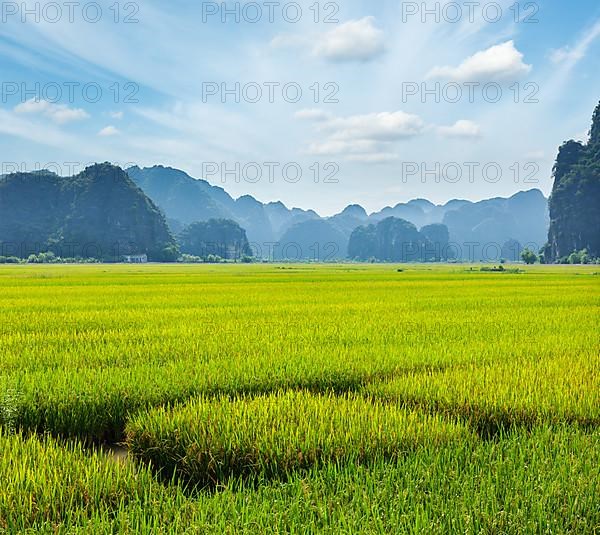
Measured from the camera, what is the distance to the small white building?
436 ft

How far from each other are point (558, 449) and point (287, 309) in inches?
383

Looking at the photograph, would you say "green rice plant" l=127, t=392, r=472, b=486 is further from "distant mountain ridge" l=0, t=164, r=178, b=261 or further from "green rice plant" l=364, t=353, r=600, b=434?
"distant mountain ridge" l=0, t=164, r=178, b=261

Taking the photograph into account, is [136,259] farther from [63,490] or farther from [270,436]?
[63,490]

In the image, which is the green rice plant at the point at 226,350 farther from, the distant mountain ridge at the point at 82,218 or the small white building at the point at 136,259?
the distant mountain ridge at the point at 82,218

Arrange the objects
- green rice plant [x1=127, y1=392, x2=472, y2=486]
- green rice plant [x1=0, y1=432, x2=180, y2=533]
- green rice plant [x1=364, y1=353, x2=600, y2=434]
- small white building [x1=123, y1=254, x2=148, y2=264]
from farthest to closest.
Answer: small white building [x1=123, y1=254, x2=148, y2=264] → green rice plant [x1=364, y1=353, x2=600, y2=434] → green rice plant [x1=127, y1=392, x2=472, y2=486] → green rice plant [x1=0, y1=432, x2=180, y2=533]

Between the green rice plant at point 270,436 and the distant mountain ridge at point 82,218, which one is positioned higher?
the distant mountain ridge at point 82,218

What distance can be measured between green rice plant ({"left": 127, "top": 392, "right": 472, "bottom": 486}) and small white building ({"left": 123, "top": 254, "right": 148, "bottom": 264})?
441 ft

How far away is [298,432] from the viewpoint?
137 inches

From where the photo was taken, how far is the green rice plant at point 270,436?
10.9ft

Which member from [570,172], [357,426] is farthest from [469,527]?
[570,172]

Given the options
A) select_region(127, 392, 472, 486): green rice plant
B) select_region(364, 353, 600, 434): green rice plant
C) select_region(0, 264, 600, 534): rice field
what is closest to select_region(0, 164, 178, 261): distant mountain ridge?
select_region(0, 264, 600, 534): rice field

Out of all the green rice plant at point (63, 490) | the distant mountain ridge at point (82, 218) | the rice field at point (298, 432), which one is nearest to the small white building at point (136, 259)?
the distant mountain ridge at point (82, 218)

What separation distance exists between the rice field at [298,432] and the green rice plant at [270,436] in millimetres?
14

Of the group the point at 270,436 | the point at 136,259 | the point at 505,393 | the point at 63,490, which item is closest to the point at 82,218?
the point at 136,259
